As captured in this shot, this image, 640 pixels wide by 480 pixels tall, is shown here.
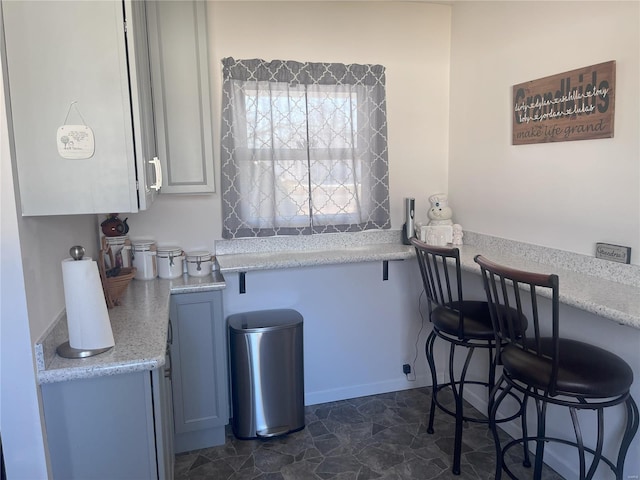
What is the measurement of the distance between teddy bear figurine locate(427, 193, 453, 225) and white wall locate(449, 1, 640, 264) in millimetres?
117

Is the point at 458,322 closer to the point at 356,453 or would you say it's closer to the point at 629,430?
the point at 629,430

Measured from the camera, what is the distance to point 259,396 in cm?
252

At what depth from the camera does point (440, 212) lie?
289 centimetres

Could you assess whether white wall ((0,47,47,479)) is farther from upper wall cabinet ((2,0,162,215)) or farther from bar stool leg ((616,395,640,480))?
bar stool leg ((616,395,640,480))

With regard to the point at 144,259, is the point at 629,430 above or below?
below

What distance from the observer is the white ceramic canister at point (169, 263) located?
254cm

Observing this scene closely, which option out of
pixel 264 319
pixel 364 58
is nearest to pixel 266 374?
pixel 264 319

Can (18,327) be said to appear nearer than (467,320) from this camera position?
Yes

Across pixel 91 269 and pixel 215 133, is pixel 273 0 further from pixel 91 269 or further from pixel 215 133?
pixel 91 269

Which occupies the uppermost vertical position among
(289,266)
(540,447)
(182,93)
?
(182,93)

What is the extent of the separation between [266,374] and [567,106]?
6.60 feet

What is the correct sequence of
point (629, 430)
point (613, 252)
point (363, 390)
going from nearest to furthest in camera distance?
point (629, 430) → point (613, 252) → point (363, 390)

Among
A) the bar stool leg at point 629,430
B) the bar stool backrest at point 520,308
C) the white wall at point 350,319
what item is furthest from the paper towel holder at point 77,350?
the bar stool leg at point 629,430

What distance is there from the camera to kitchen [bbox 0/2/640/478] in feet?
4.60
